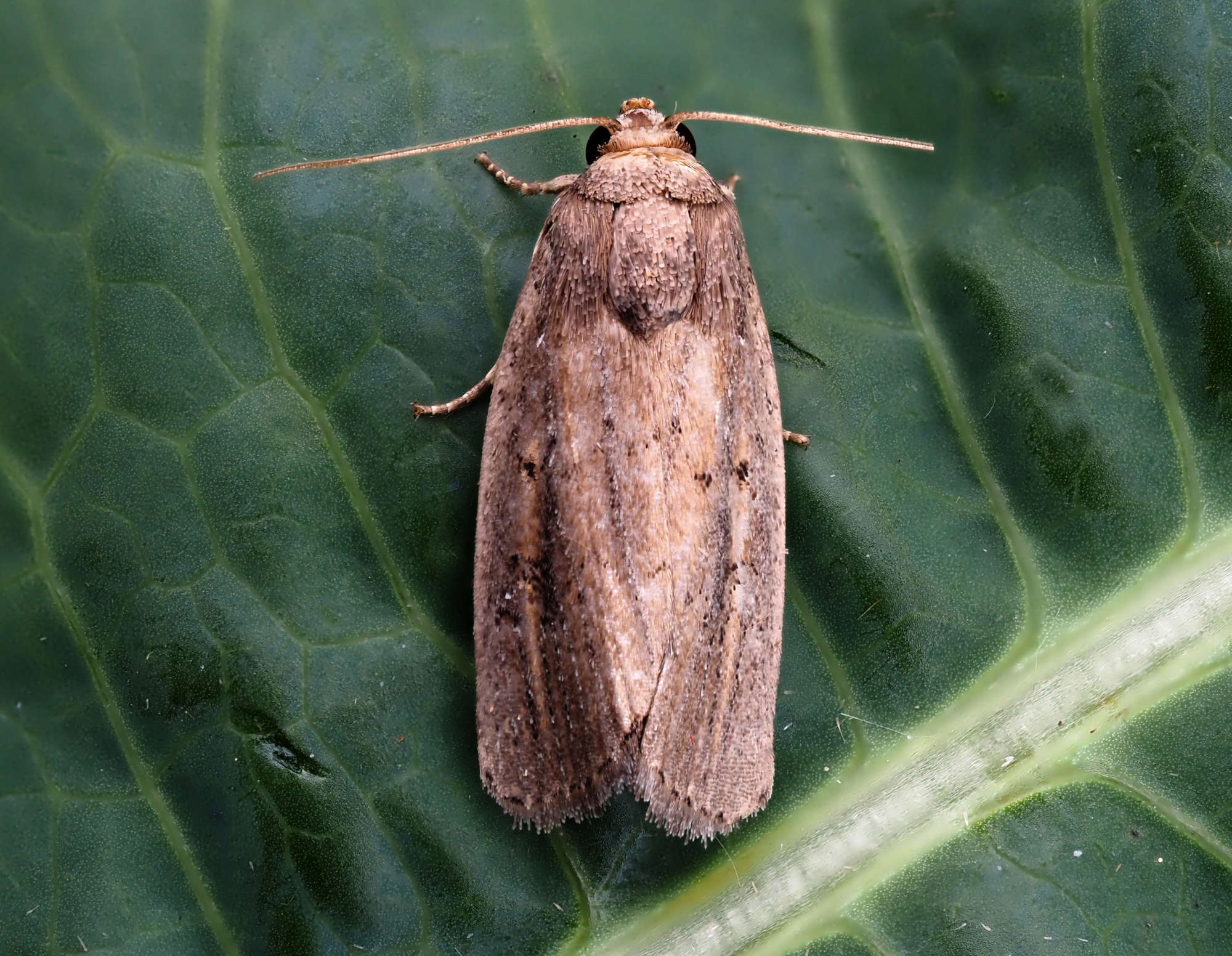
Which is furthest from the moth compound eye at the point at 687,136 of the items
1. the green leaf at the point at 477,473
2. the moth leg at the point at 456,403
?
the moth leg at the point at 456,403

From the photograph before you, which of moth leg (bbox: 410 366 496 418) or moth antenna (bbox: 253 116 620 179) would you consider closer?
moth antenna (bbox: 253 116 620 179)

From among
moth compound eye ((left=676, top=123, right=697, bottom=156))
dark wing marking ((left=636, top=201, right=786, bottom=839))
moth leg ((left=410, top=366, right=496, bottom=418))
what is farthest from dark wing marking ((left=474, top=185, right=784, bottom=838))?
moth compound eye ((left=676, top=123, right=697, bottom=156))

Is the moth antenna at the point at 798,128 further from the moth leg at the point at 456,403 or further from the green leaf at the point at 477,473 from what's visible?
the moth leg at the point at 456,403

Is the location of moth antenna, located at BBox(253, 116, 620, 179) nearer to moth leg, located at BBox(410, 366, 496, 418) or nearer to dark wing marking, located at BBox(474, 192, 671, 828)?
dark wing marking, located at BBox(474, 192, 671, 828)

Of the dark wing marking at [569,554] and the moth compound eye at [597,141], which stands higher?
the moth compound eye at [597,141]

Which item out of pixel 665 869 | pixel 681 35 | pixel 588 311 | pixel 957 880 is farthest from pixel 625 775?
pixel 681 35

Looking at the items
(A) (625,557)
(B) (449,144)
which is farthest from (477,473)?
(B) (449,144)
